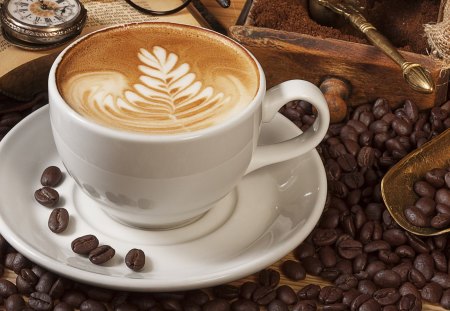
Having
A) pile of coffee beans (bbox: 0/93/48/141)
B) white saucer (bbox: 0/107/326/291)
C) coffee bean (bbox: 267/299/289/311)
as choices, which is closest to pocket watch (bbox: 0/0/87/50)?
pile of coffee beans (bbox: 0/93/48/141)

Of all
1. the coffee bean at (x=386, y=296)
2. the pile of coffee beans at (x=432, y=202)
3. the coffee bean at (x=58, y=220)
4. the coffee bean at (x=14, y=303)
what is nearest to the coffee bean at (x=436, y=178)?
the pile of coffee beans at (x=432, y=202)

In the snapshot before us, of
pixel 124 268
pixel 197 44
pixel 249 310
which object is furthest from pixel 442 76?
pixel 124 268

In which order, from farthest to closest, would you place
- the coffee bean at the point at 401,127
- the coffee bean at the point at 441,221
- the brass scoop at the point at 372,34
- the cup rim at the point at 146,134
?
1. the coffee bean at the point at 401,127
2. the brass scoop at the point at 372,34
3. the coffee bean at the point at 441,221
4. the cup rim at the point at 146,134

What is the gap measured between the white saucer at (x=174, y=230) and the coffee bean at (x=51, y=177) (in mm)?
17

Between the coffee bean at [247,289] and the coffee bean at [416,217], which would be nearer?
the coffee bean at [247,289]

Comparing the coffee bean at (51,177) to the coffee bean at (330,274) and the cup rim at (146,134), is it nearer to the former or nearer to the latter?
the cup rim at (146,134)

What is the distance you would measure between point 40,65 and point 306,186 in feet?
2.78

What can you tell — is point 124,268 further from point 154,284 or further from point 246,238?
point 246,238

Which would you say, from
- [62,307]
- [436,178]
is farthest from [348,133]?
[62,307]

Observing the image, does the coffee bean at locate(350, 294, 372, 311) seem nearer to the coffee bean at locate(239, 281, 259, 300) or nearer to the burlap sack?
the coffee bean at locate(239, 281, 259, 300)

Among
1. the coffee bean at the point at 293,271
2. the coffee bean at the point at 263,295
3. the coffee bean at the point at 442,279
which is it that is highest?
the coffee bean at the point at 263,295

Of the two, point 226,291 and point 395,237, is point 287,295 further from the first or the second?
point 395,237

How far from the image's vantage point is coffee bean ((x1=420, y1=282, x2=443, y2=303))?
1.47 metres

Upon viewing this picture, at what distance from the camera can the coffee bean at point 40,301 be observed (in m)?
1.39
